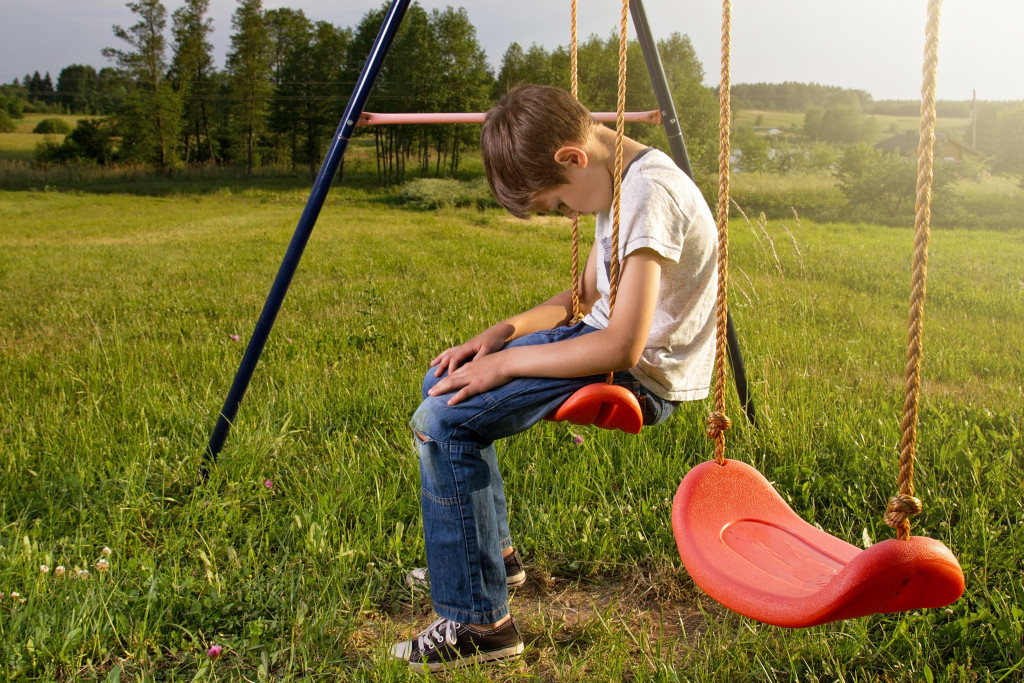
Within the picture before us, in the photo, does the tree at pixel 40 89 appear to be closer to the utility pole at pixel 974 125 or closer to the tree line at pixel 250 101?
the tree line at pixel 250 101

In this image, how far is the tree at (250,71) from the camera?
59.2 feet

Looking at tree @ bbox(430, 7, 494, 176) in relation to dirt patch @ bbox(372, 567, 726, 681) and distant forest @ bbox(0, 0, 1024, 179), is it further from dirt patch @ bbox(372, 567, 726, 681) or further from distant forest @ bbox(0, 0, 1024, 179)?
dirt patch @ bbox(372, 567, 726, 681)

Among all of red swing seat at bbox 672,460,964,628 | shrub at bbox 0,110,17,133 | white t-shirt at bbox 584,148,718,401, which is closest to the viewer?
red swing seat at bbox 672,460,964,628

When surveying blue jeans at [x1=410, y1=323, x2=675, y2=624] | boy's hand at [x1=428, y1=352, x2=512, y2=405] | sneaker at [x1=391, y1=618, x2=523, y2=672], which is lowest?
sneaker at [x1=391, y1=618, x2=523, y2=672]

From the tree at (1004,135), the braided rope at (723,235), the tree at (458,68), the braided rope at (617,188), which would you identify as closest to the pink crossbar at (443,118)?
the braided rope at (617,188)

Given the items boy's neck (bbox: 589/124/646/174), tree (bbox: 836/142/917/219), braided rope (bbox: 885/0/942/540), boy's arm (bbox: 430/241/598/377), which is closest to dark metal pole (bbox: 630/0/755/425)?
boy's arm (bbox: 430/241/598/377)

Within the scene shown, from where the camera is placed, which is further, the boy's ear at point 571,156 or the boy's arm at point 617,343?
the boy's ear at point 571,156

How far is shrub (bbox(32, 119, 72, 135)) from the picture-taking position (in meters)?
17.2

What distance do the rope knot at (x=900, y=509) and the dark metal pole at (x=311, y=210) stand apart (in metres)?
1.45

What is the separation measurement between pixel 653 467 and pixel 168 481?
1.42m

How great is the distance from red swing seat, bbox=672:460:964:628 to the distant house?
49.6 ft

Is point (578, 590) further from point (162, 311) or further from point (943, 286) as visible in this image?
point (943, 286)

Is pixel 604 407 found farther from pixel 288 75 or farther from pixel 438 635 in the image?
pixel 288 75

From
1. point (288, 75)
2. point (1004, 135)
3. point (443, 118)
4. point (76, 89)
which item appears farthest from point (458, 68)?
point (1004, 135)
